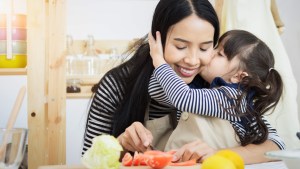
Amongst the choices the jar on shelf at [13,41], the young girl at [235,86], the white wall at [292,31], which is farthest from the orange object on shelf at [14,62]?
the white wall at [292,31]

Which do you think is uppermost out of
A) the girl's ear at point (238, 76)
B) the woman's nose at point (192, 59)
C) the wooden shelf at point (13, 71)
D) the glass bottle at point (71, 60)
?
the woman's nose at point (192, 59)

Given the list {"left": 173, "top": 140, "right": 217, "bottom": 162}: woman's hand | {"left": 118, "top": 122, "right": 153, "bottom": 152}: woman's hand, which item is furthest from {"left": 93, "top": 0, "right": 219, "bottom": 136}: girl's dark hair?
{"left": 173, "top": 140, "right": 217, "bottom": 162}: woman's hand

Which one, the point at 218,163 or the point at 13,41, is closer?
the point at 218,163

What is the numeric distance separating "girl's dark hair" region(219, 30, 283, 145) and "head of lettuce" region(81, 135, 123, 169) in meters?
0.42

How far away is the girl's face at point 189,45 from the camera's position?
3.02ft

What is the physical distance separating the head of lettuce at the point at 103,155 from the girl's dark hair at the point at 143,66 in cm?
45

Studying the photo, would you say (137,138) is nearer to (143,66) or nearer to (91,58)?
(143,66)

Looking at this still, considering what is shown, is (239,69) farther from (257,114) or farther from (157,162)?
(157,162)

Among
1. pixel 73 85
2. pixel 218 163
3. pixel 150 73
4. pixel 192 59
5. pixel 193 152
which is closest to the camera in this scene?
pixel 218 163

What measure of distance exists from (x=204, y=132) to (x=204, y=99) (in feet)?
0.24

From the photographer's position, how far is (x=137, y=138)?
34.0 inches

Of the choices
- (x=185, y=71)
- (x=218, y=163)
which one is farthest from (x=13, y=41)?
(x=218, y=163)

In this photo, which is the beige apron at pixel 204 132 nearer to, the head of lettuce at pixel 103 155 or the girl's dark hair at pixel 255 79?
the girl's dark hair at pixel 255 79

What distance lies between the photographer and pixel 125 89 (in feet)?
3.84
